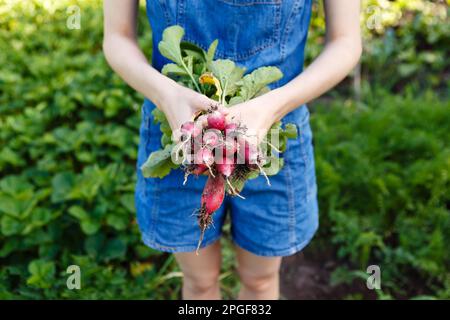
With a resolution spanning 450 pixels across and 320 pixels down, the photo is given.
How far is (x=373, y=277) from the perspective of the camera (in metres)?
2.20

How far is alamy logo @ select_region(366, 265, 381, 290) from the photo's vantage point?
7.09 ft

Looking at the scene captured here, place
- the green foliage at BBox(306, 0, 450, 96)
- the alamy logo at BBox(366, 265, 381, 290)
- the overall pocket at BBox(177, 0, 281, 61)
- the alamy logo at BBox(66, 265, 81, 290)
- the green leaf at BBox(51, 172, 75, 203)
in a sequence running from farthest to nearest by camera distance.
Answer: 1. the green foliage at BBox(306, 0, 450, 96)
2. the green leaf at BBox(51, 172, 75, 203)
3. the alamy logo at BBox(366, 265, 381, 290)
4. the alamy logo at BBox(66, 265, 81, 290)
5. the overall pocket at BBox(177, 0, 281, 61)

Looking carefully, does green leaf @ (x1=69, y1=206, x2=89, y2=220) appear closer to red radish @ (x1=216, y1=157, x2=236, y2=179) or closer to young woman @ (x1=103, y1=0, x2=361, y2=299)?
young woman @ (x1=103, y1=0, x2=361, y2=299)

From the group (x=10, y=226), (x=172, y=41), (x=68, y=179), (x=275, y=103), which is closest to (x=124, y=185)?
(x=68, y=179)

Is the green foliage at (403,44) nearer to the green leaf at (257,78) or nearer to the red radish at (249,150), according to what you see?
the green leaf at (257,78)

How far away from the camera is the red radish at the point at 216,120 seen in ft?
3.67

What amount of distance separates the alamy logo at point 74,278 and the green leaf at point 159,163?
35.7 inches

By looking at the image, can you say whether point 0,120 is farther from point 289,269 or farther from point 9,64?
point 289,269

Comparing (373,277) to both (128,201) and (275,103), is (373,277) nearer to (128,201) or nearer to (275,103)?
(128,201)

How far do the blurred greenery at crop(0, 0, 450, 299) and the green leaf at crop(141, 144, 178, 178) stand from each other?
2.93 ft

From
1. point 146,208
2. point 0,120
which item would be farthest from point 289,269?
point 0,120

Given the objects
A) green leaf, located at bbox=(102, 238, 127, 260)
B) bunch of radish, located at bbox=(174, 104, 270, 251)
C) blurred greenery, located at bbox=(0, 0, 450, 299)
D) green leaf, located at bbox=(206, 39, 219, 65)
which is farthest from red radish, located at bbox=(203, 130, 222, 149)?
green leaf, located at bbox=(102, 238, 127, 260)

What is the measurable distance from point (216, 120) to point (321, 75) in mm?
349

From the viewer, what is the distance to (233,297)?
2.27 metres
